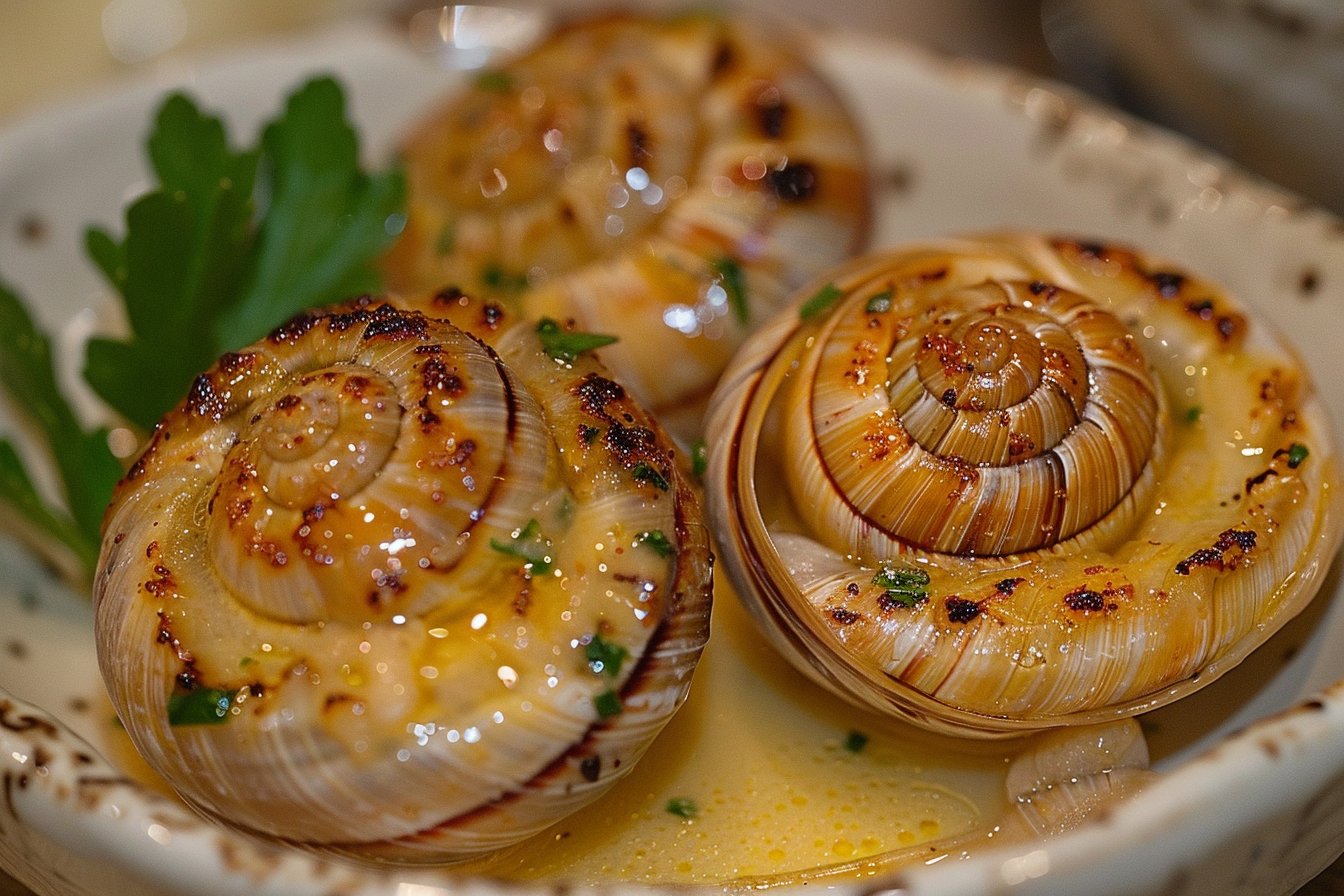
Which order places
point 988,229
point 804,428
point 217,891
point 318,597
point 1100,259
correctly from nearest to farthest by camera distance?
point 217,891
point 318,597
point 804,428
point 1100,259
point 988,229

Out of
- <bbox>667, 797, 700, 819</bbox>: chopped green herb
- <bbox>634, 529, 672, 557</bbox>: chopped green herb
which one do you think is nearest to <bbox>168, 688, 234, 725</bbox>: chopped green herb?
<bbox>634, 529, 672, 557</bbox>: chopped green herb

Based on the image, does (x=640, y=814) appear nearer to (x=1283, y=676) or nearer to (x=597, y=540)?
(x=597, y=540)

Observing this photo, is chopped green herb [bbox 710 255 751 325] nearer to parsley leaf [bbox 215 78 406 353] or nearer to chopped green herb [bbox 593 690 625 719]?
parsley leaf [bbox 215 78 406 353]

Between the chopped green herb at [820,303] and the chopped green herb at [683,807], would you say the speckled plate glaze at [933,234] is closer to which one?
the chopped green herb at [683,807]

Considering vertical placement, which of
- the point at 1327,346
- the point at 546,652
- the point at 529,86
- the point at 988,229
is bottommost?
the point at 546,652

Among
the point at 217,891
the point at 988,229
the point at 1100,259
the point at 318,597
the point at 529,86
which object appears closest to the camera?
the point at 217,891

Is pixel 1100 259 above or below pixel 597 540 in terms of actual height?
Result: above

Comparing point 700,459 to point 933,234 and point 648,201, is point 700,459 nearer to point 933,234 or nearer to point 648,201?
point 648,201

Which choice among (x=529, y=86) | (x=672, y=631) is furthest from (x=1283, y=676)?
(x=529, y=86)

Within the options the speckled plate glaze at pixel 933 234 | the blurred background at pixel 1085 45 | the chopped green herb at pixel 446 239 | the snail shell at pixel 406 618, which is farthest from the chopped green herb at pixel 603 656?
the blurred background at pixel 1085 45
